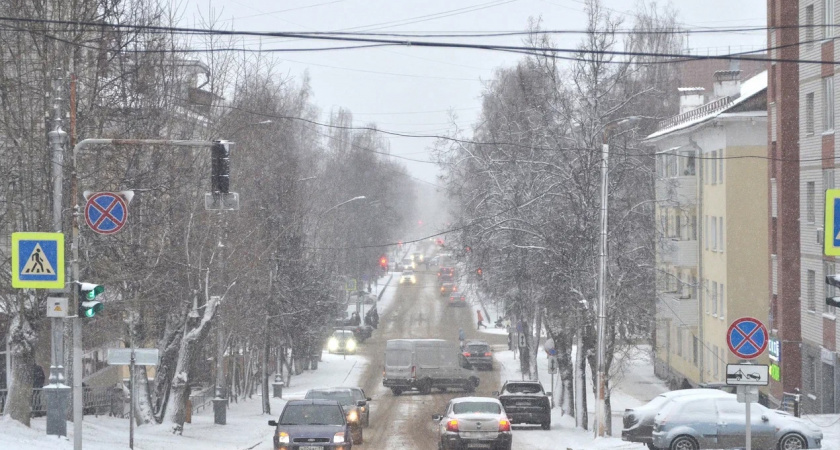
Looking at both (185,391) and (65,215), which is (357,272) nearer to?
(185,391)

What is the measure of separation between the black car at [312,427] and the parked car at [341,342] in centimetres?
4717

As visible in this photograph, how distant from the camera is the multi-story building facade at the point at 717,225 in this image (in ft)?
153

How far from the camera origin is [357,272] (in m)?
Result: 92.5

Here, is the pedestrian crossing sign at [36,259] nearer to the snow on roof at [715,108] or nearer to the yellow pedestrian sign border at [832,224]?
the yellow pedestrian sign border at [832,224]

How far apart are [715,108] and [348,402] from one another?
24.7 meters

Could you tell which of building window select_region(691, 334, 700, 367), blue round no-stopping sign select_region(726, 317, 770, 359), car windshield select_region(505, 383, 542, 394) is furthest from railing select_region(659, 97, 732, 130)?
blue round no-stopping sign select_region(726, 317, 770, 359)

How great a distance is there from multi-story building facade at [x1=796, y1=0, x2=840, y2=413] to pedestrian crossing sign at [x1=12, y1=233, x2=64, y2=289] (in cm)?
2574

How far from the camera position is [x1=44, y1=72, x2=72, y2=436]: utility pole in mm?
19125

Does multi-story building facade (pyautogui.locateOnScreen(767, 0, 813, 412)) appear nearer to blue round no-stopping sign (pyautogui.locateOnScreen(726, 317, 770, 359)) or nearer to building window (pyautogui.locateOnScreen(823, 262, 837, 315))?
building window (pyautogui.locateOnScreen(823, 262, 837, 315))

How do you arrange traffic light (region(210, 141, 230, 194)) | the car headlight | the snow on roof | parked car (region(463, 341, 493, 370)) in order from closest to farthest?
traffic light (region(210, 141, 230, 194)), the car headlight, the snow on roof, parked car (region(463, 341, 493, 370))

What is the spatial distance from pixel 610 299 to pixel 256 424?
12.4 m

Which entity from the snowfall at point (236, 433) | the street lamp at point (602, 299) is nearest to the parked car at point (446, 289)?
the snowfall at point (236, 433)

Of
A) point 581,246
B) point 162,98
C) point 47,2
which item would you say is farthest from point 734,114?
point 47,2

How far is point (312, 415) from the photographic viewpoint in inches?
918
